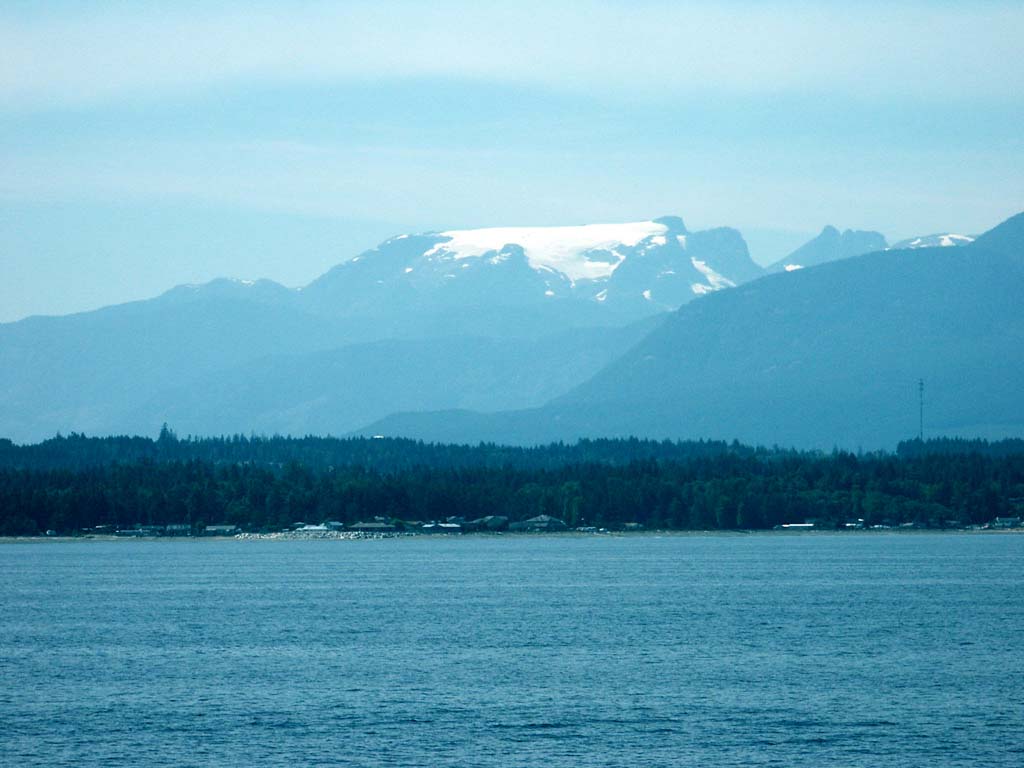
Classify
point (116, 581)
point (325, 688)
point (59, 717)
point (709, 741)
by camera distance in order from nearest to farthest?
point (709, 741) → point (59, 717) → point (325, 688) → point (116, 581)

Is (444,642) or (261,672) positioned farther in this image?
(444,642)

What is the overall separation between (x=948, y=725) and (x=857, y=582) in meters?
80.9

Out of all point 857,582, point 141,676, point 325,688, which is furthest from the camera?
point 857,582

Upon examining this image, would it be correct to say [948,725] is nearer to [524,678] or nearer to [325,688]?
[524,678]

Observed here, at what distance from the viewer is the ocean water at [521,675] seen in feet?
228

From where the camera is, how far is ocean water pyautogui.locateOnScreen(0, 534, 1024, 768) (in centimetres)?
6956

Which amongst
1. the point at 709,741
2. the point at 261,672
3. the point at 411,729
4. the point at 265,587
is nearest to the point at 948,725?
the point at 709,741

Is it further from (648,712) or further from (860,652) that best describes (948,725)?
(860,652)

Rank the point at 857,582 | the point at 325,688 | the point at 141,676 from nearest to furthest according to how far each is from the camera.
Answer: the point at 325,688, the point at 141,676, the point at 857,582

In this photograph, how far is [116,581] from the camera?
167750mm

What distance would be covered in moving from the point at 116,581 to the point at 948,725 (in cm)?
10996

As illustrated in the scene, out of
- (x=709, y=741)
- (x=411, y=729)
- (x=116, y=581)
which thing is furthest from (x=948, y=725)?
(x=116, y=581)

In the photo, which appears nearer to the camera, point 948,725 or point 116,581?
point 948,725

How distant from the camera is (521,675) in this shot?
8912 cm
